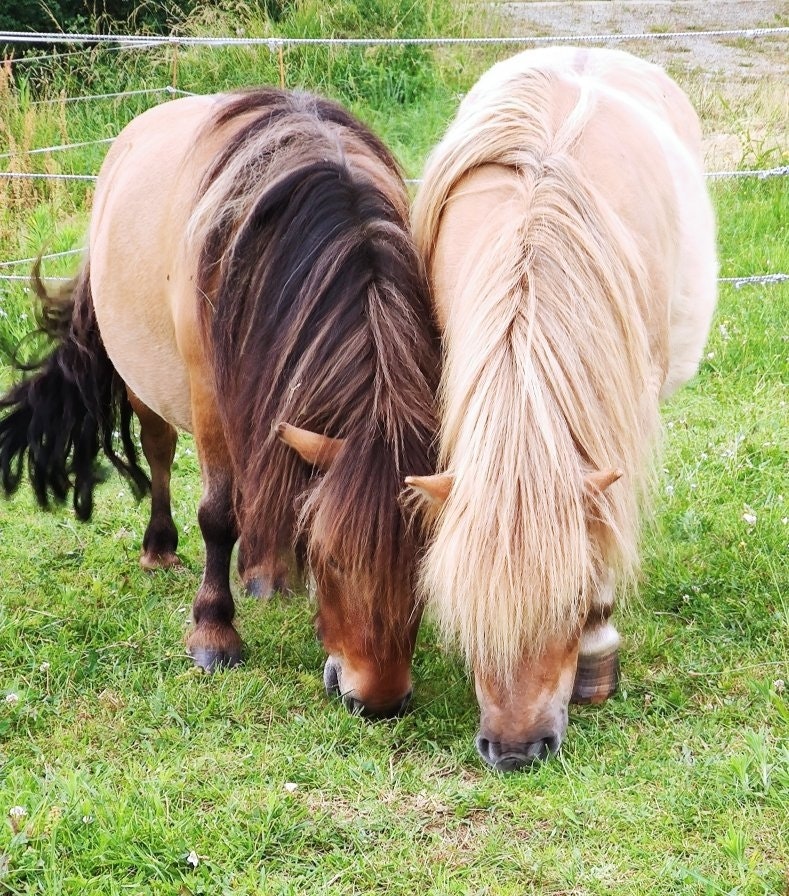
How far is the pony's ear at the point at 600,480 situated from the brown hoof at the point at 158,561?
7.49ft

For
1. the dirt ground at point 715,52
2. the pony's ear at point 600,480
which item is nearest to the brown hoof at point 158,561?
the pony's ear at point 600,480

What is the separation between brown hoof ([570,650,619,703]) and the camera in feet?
9.66

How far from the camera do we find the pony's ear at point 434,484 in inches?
90.0

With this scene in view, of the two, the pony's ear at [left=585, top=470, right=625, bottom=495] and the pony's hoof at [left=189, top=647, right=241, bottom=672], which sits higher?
the pony's ear at [left=585, top=470, right=625, bottom=495]

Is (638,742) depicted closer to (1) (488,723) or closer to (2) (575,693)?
(2) (575,693)

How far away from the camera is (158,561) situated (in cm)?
408

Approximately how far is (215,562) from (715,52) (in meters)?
9.74

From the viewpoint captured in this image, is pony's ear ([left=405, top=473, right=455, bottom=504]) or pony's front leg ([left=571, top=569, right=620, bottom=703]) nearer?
pony's ear ([left=405, top=473, right=455, bottom=504])

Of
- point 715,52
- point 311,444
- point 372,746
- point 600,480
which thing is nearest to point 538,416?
point 600,480

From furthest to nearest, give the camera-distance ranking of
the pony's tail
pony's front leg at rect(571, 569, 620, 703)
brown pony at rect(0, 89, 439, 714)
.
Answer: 1. the pony's tail
2. pony's front leg at rect(571, 569, 620, 703)
3. brown pony at rect(0, 89, 439, 714)

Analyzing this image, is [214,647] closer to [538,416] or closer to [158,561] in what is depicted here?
[158,561]

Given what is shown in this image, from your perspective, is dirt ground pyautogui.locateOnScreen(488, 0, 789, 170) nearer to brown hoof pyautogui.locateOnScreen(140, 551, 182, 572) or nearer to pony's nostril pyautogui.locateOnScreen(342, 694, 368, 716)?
brown hoof pyautogui.locateOnScreen(140, 551, 182, 572)

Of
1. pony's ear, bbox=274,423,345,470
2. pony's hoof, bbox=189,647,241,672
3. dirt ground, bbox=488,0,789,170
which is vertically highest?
dirt ground, bbox=488,0,789,170

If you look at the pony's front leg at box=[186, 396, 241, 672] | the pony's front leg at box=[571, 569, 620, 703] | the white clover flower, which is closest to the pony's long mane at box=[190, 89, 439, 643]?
the pony's front leg at box=[186, 396, 241, 672]
